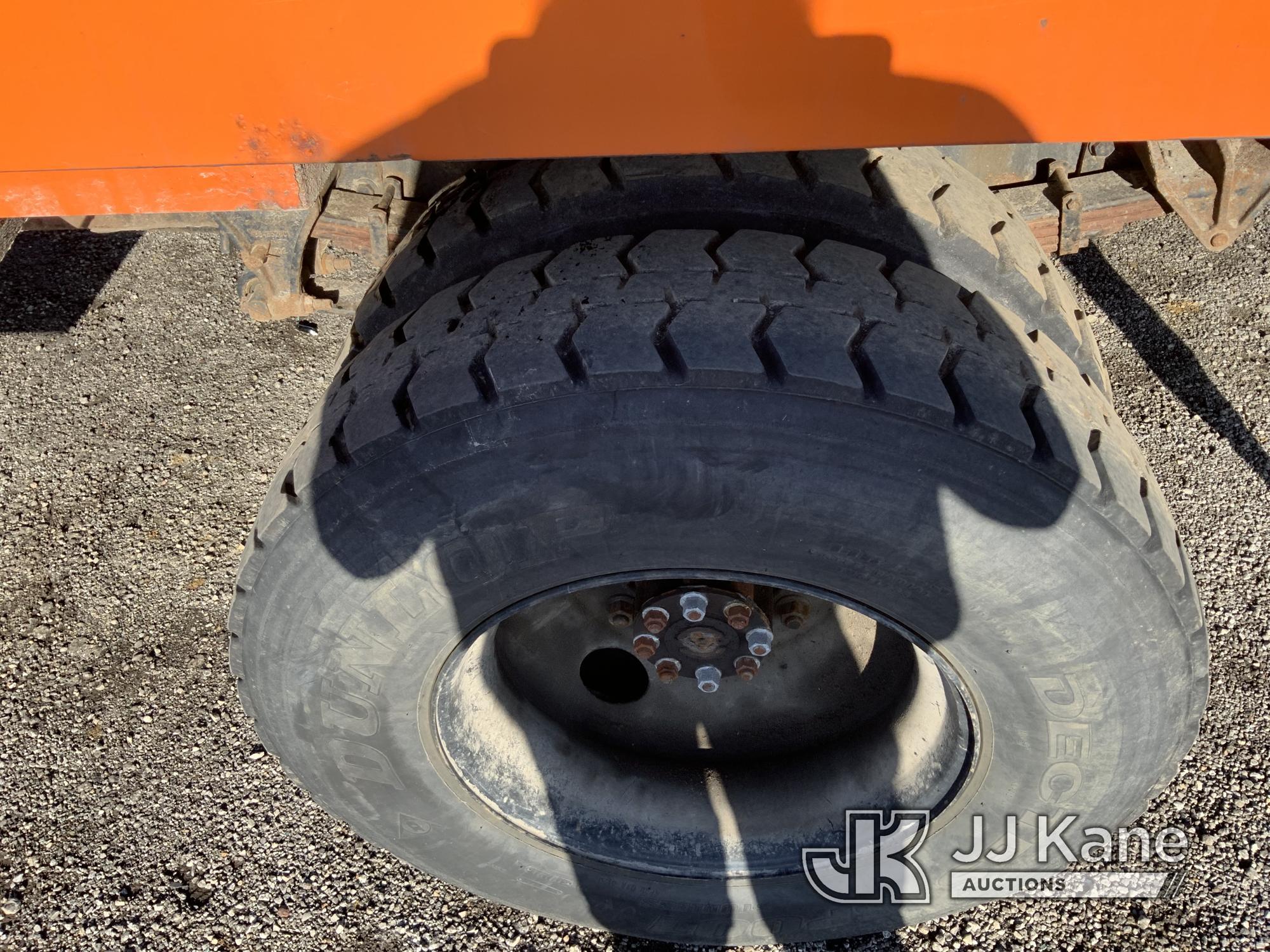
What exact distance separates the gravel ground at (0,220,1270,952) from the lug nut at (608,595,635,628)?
2.86ft

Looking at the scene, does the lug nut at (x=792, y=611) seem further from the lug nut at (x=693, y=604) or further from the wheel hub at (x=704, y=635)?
the lug nut at (x=693, y=604)

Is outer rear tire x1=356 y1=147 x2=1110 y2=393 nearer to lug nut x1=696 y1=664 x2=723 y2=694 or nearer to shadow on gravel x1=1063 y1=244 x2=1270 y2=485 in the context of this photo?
lug nut x1=696 y1=664 x2=723 y2=694

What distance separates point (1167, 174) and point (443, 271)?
5.37 feet

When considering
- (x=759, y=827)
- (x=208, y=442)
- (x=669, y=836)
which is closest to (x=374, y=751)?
(x=669, y=836)

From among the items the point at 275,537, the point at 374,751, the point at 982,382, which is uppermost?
the point at 982,382

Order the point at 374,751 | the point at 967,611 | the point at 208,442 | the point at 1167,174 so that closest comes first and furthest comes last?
the point at 967,611 → the point at 374,751 → the point at 1167,174 → the point at 208,442

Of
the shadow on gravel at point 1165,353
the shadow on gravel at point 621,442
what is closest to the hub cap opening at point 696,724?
the shadow on gravel at point 621,442

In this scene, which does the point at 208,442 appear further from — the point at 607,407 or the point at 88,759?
the point at 607,407

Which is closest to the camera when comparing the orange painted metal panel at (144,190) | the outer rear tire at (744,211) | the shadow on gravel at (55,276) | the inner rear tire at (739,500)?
the orange painted metal panel at (144,190)

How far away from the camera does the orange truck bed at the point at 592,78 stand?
3.77 feet

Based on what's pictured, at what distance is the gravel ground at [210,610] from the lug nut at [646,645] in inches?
31.9

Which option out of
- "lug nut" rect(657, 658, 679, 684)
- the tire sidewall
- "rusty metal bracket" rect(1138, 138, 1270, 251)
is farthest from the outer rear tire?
"lug nut" rect(657, 658, 679, 684)

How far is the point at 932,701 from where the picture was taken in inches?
81.0

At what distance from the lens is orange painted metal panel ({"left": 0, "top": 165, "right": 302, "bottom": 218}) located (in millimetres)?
1323
